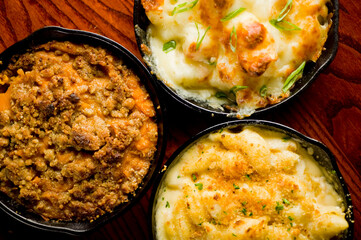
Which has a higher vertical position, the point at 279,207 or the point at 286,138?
the point at 286,138

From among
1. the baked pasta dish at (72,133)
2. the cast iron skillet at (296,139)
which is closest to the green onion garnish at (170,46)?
the baked pasta dish at (72,133)

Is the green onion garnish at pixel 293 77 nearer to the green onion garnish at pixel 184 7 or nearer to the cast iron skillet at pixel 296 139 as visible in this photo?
the cast iron skillet at pixel 296 139

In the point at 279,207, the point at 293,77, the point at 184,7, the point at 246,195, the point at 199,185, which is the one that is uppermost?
the point at 184,7

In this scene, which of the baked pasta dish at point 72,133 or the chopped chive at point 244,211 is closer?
the chopped chive at point 244,211

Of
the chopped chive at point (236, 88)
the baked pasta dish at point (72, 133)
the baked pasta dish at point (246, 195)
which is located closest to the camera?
the baked pasta dish at point (246, 195)

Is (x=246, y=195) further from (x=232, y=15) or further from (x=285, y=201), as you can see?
(x=232, y=15)

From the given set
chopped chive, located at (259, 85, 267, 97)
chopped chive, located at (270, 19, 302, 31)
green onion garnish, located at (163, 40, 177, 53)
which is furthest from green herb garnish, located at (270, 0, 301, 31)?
green onion garnish, located at (163, 40, 177, 53)

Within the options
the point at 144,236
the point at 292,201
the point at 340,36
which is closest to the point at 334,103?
the point at 340,36

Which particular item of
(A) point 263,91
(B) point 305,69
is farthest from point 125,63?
(B) point 305,69
